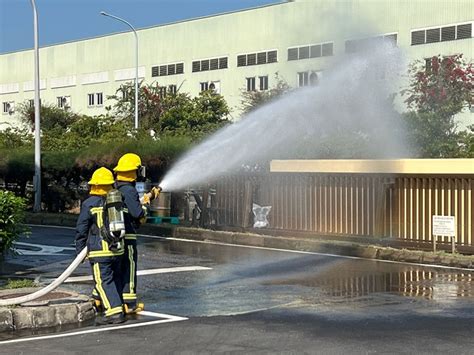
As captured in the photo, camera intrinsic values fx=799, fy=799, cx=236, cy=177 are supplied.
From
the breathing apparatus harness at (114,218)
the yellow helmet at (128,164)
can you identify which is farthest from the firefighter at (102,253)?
the yellow helmet at (128,164)

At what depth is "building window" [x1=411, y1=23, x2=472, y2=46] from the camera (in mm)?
40812

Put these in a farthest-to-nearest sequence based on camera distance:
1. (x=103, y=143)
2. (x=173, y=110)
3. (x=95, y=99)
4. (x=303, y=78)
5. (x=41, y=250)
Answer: (x=95, y=99) < (x=173, y=110) < (x=303, y=78) < (x=103, y=143) < (x=41, y=250)

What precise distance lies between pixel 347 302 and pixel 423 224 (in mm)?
6675

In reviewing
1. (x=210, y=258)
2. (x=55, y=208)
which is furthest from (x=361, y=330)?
(x=55, y=208)

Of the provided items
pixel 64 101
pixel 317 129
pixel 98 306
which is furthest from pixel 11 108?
pixel 98 306

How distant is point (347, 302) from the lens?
1010 cm

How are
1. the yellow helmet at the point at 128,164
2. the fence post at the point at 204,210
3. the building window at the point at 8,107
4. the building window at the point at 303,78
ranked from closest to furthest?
the yellow helmet at the point at 128,164 → the fence post at the point at 204,210 → the building window at the point at 303,78 → the building window at the point at 8,107

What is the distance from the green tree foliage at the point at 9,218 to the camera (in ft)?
36.6

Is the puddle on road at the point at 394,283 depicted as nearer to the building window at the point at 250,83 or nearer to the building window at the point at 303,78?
the building window at the point at 303,78

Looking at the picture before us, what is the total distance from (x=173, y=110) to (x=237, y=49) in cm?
1152

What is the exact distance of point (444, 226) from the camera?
15.0 metres

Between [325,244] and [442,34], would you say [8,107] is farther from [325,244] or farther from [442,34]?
[325,244]

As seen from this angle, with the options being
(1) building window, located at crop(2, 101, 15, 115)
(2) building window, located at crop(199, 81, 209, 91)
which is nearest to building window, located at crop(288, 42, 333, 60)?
(2) building window, located at crop(199, 81, 209, 91)

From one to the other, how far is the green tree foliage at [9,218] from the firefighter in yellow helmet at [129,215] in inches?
107
